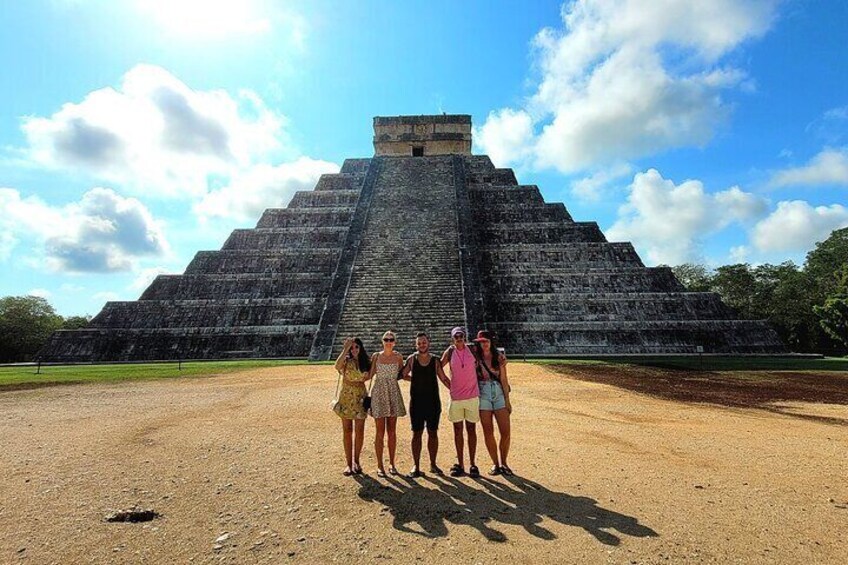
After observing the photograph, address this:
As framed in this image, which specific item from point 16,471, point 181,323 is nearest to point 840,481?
point 16,471

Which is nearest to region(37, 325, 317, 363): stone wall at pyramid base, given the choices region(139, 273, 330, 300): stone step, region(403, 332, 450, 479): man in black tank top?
region(139, 273, 330, 300): stone step

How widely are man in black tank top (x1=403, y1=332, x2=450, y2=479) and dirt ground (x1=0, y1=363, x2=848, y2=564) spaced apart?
358 millimetres

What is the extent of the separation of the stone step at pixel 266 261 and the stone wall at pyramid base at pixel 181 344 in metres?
3.65

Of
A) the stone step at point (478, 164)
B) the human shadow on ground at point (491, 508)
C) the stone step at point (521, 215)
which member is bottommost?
the human shadow on ground at point (491, 508)

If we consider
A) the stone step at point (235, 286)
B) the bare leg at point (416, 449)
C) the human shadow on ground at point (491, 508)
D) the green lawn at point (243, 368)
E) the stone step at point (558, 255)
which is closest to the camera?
the human shadow on ground at point (491, 508)

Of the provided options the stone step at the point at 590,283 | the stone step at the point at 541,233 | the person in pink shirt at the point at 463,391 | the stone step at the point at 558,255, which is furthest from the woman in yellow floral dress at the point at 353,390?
the stone step at the point at 541,233

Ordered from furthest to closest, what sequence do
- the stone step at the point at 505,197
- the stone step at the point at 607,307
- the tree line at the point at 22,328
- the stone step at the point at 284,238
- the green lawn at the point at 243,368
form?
the tree line at the point at 22,328 → the stone step at the point at 505,197 → the stone step at the point at 284,238 → the stone step at the point at 607,307 → the green lawn at the point at 243,368

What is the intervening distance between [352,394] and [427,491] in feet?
4.28

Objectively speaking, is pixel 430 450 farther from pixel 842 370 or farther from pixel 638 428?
pixel 842 370

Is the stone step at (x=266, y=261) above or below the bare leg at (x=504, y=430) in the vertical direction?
above

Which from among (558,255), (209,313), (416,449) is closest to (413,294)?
(558,255)

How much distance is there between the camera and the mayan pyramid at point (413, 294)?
1797 cm

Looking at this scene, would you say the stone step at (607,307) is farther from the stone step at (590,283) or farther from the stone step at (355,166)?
the stone step at (355,166)

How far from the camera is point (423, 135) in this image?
35500mm
